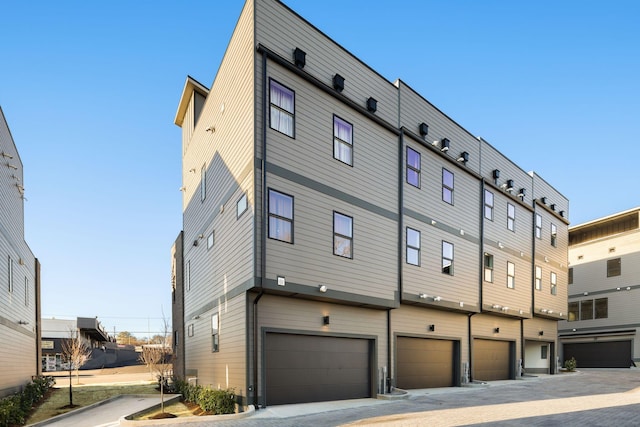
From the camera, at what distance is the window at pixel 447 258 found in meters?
18.3

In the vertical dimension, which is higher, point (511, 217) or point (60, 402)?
point (511, 217)

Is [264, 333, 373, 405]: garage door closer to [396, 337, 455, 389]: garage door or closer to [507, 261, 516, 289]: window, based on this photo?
[396, 337, 455, 389]: garage door

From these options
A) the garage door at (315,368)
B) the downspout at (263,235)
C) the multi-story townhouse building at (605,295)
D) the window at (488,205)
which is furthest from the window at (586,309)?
the downspout at (263,235)

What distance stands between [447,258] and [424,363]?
420 centimetres

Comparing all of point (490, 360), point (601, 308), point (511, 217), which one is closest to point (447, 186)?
point (511, 217)

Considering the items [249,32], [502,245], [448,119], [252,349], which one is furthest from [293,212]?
[502,245]

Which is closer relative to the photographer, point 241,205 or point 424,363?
point 241,205

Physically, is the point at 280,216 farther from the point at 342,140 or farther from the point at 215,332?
the point at 215,332

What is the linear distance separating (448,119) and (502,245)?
7.04 metres

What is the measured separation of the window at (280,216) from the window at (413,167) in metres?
6.12

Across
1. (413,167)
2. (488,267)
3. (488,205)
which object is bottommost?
(488,267)

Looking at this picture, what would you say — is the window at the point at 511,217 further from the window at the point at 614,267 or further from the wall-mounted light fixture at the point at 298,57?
the window at the point at 614,267

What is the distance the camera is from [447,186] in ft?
62.7

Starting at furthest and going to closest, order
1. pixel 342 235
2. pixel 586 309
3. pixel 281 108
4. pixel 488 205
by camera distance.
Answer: pixel 586 309, pixel 488 205, pixel 342 235, pixel 281 108
